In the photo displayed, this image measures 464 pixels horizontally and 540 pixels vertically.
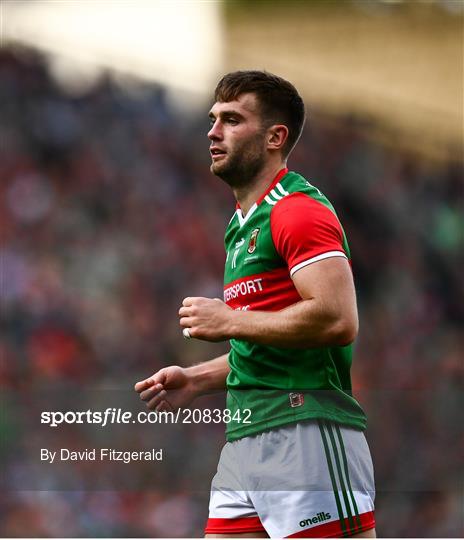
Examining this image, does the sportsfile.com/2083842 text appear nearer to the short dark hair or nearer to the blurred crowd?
the blurred crowd

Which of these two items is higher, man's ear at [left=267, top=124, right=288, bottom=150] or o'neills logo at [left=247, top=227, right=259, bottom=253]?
man's ear at [left=267, top=124, right=288, bottom=150]

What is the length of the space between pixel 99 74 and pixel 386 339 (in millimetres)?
3131

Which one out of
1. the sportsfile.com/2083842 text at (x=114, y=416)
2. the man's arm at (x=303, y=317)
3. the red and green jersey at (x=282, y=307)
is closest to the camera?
the man's arm at (x=303, y=317)

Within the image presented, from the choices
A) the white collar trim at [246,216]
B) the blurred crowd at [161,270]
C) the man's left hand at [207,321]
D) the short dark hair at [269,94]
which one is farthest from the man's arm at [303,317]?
the blurred crowd at [161,270]

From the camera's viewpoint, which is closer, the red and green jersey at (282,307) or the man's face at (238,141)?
the red and green jersey at (282,307)

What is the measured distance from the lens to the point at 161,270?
7.12 m

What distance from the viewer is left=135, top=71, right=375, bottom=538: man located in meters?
2.46

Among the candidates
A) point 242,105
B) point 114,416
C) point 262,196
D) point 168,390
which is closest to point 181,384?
point 168,390

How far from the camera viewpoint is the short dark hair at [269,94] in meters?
2.88

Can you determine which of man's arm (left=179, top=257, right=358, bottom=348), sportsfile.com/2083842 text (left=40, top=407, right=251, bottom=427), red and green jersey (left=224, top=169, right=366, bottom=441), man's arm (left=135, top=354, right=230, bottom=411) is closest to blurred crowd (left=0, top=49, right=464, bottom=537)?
sportsfile.com/2083842 text (left=40, top=407, right=251, bottom=427)

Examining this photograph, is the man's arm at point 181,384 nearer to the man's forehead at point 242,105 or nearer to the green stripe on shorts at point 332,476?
the green stripe on shorts at point 332,476

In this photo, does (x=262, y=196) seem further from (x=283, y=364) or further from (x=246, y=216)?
(x=283, y=364)

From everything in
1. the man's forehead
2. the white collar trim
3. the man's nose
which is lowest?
the white collar trim

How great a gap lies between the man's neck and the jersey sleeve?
23cm
